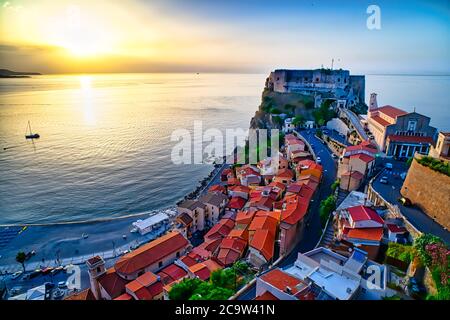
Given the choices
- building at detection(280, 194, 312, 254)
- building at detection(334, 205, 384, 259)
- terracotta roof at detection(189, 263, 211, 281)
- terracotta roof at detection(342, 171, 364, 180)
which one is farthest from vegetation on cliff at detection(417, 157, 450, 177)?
terracotta roof at detection(189, 263, 211, 281)

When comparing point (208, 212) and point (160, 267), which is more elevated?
point (208, 212)

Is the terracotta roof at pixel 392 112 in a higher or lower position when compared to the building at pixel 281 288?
higher

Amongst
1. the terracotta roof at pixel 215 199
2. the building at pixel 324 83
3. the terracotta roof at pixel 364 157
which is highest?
the building at pixel 324 83

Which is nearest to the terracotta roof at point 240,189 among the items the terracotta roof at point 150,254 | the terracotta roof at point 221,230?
the terracotta roof at point 221,230

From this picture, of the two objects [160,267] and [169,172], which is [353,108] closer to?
[169,172]

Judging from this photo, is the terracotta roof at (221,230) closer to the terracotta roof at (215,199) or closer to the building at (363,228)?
the terracotta roof at (215,199)
